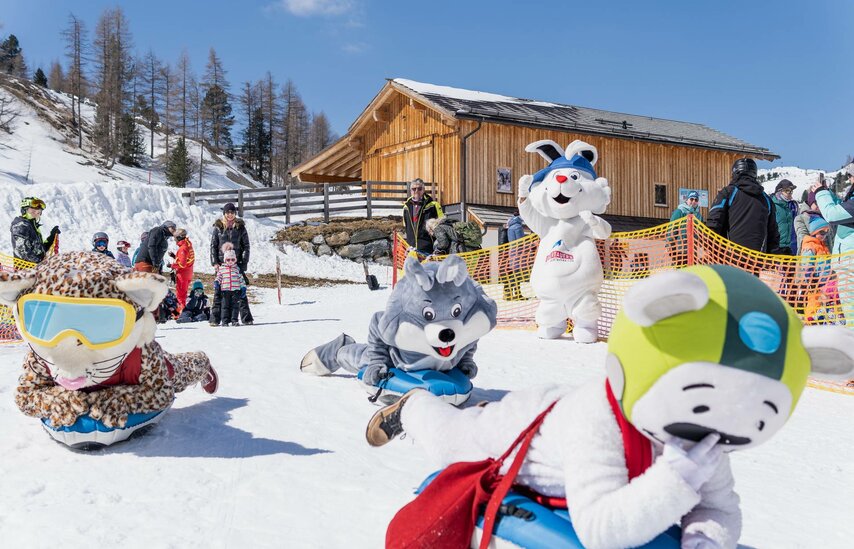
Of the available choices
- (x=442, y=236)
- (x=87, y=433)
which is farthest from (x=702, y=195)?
(x=87, y=433)

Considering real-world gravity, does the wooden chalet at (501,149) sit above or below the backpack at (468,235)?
above

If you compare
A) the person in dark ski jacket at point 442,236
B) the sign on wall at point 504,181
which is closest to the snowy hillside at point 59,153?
the sign on wall at point 504,181

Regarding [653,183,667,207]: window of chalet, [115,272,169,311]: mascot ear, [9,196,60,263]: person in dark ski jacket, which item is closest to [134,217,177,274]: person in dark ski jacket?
[9,196,60,263]: person in dark ski jacket

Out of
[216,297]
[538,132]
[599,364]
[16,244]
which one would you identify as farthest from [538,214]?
[538,132]

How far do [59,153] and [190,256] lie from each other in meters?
37.0

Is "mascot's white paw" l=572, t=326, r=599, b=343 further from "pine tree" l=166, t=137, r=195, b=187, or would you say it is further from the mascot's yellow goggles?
"pine tree" l=166, t=137, r=195, b=187

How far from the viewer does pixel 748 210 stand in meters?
6.97

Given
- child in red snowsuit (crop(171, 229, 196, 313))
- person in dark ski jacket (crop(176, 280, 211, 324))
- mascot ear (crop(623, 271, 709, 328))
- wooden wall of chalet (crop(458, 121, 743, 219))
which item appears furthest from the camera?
wooden wall of chalet (crop(458, 121, 743, 219))

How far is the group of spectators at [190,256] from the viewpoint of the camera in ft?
28.3

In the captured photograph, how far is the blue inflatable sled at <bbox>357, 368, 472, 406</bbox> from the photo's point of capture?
411 cm

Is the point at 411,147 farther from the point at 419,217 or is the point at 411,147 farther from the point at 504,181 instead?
the point at 419,217

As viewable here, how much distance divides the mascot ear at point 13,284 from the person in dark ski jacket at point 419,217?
745 centimetres

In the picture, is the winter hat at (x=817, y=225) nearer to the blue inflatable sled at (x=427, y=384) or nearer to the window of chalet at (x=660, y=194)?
the blue inflatable sled at (x=427, y=384)

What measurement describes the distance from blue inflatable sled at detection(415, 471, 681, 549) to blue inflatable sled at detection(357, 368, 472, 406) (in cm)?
204
